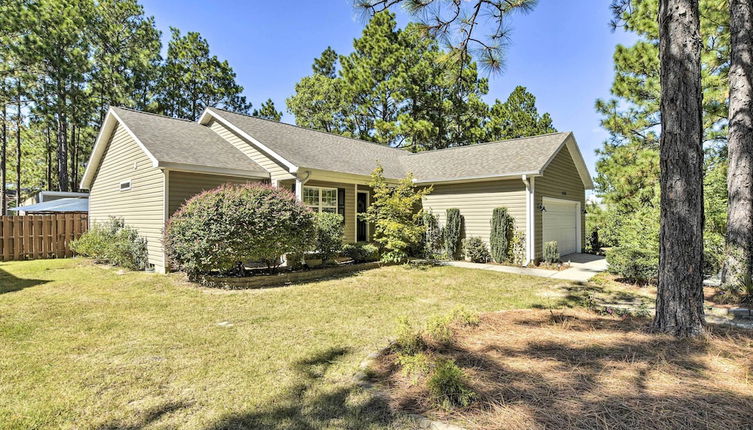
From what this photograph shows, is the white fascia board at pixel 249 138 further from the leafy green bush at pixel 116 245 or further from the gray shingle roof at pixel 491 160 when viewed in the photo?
the gray shingle roof at pixel 491 160

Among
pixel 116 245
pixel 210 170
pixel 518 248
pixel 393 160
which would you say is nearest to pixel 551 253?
pixel 518 248

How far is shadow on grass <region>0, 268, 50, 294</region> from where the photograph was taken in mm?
7551

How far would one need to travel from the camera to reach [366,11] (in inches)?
217

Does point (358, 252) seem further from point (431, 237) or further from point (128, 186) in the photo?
point (128, 186)

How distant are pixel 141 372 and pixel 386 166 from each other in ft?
42.1

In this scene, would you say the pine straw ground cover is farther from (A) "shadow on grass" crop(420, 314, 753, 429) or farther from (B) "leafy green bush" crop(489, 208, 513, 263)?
(B) "leafy green bush" crop(489, 208, 513, 263)

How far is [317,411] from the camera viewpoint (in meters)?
2.88

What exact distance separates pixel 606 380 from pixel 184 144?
12000 mm

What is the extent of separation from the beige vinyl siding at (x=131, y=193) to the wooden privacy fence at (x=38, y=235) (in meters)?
0.76

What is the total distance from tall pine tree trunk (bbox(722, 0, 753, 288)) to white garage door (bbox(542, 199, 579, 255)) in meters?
5.59

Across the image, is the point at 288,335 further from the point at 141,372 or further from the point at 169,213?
the point at 169,213

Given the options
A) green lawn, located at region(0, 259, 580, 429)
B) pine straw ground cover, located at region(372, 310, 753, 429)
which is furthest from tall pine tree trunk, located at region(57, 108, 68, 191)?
pine straw ground cover, located at region(372, 310, 753, 429)

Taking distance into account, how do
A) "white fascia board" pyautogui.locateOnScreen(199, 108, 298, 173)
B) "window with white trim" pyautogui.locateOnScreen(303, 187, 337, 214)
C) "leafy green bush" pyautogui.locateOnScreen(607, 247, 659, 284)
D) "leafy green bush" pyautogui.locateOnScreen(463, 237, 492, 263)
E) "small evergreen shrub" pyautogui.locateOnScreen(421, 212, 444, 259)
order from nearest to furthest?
1. "leafy green bush" pyautogui.locateOnScreen(607, 247, 659, 284)
2. "white fascia board" pyautogui.locateOnScreen(199, 108, 298, 173)
3. "window with white trim" pyautogui.locateOnScreen(303, 187, 337, 214)
4. "leafy green bush" pyautogui.locateOnScreen(463, 237, 492, 263)
5. "small evergreen shrub" pyautogui.locateOnScreen(421, 212, 444, 259)

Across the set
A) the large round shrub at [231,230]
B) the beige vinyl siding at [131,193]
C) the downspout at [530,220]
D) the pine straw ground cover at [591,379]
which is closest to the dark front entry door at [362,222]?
the large round shrub at [231,230]
